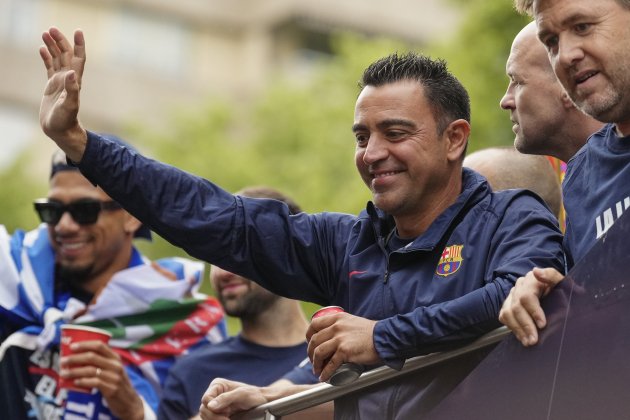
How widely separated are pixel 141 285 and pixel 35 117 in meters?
24.5

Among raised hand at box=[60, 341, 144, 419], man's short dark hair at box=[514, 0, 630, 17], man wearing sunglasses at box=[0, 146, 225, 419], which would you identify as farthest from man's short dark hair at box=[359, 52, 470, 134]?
man wearing sunglasses at box=[0, 146, 225, 419]

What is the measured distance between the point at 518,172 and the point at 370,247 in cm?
150

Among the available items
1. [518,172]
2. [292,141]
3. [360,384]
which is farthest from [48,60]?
[292,141]

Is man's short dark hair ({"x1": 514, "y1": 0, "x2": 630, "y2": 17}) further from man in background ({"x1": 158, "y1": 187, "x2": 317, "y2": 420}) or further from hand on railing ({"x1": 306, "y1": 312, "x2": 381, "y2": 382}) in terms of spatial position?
man in background ({"x1": 158, "y1": 187, "x2": 317, "y2": 420})

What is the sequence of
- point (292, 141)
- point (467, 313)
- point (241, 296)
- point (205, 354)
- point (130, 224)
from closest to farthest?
point (467, 313) < point (205, 354) < point (241, 296) < point (130, 224) < point (292, 141)

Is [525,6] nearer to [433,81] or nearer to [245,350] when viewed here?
[433,81]

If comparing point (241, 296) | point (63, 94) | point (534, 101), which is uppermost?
point (63, 94)

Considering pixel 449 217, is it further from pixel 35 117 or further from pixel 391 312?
pixel 35 117

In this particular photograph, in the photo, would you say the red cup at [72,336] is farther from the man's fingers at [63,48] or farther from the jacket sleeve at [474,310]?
the jacket sleeve at [474,310]

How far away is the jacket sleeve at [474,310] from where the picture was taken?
3674mm

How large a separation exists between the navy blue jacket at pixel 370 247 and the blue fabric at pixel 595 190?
106 millimetres

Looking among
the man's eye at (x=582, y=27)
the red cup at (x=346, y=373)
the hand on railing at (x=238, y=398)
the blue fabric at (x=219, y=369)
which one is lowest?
the blue fabric at (x=219, y=369)

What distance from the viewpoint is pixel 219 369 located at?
570 centimetres

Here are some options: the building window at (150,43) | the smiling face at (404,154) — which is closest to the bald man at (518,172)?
the smiling face at (404,154)
